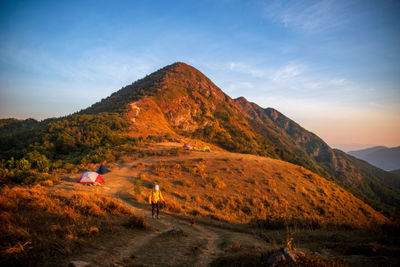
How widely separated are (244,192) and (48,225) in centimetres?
1380

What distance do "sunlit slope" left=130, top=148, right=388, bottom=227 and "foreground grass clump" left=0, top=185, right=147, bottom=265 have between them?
4.97 m

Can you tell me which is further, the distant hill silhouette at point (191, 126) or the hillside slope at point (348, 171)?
the hillside slope at point (348, 171)

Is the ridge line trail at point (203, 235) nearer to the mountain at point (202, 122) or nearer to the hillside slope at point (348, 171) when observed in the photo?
the mountain at point (202, 122)

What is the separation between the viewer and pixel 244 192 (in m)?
15.3

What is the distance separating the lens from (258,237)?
7297 mm

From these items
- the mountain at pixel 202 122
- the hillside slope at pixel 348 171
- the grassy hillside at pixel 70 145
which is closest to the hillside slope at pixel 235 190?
the grassy hillside at pixel 70 145

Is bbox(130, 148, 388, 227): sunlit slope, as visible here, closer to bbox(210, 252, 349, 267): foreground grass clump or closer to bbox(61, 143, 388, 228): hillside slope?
bbox(61, 143, 388, 228): hillside slope

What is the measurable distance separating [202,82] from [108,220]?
95.8 metres

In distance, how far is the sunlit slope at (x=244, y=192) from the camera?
38.4 ft

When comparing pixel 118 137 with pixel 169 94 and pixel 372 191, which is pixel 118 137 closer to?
pixel 169 94

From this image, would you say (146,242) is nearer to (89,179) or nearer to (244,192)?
(89,179)

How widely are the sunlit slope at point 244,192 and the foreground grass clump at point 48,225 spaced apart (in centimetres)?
497

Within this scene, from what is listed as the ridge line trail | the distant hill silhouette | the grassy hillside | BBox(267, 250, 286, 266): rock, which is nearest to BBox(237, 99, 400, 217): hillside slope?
the distant hill silhouette

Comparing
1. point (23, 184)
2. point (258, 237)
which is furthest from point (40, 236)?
point (23, 184)
